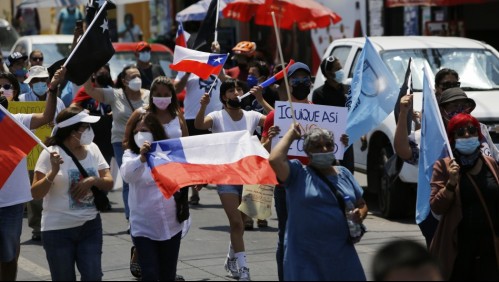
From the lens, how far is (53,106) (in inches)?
373

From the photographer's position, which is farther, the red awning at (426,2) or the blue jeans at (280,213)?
the red awning at (426,2)

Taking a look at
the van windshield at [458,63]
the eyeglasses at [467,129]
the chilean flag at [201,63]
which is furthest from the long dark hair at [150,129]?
the van windshield at [458,63]

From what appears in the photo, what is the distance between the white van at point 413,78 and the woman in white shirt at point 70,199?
5.27m

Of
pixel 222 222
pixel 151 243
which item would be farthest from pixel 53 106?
pixel 222 222

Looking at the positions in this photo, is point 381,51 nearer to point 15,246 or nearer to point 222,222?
point 222,222

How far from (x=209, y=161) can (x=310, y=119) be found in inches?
37.4

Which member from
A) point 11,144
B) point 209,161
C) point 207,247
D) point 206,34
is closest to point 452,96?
point 209,161

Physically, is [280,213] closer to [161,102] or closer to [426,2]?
[161,102]

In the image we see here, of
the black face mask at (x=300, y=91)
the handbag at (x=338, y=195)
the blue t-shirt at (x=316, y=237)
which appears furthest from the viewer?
the black face mask at (x=300, y=91)

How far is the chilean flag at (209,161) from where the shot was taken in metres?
8.30

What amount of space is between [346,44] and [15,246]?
22.8ft

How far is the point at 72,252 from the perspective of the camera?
8.08 metres

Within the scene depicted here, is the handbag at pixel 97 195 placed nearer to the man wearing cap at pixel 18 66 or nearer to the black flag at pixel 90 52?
the black flag at pixel 90 52

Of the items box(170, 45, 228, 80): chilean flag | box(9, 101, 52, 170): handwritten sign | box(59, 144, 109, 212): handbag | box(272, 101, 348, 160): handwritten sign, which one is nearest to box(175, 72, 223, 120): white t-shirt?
box(170, 45, 228, 80): chilean flag
